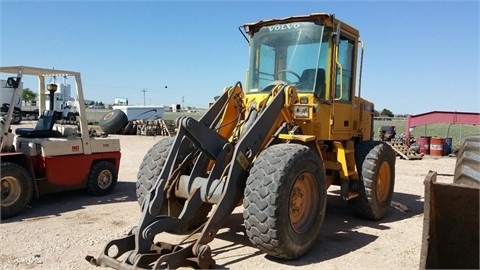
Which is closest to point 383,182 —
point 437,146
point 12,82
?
point 12,82

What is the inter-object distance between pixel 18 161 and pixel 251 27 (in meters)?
4.55

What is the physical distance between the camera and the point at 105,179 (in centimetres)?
878

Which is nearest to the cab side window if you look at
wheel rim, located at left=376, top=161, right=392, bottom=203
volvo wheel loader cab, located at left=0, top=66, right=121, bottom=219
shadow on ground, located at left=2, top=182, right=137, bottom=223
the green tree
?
wheel rim, located at left=376, top=161, right=392, bottom=203

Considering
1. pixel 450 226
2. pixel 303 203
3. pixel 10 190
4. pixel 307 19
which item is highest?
→ pixel 307 19

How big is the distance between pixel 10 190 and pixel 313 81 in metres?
5.17

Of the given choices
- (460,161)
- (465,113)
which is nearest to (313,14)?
(460,161)

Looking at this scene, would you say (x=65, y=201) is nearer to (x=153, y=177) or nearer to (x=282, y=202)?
(x=153, y=177)

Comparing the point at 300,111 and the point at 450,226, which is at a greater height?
the point at 300,111

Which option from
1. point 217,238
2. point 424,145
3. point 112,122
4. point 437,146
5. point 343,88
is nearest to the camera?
point 217,238

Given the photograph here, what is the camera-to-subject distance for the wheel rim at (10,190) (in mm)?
6941

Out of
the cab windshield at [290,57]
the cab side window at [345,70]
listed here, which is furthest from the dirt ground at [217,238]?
the cab windshield at [290,57]

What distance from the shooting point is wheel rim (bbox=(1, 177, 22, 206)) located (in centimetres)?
694

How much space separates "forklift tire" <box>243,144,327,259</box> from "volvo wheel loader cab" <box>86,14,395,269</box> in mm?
11

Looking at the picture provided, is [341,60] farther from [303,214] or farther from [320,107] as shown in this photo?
[303,214]
